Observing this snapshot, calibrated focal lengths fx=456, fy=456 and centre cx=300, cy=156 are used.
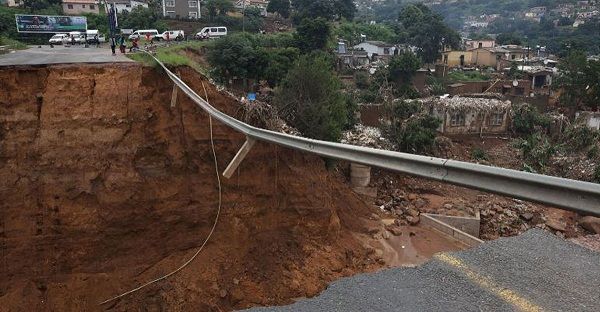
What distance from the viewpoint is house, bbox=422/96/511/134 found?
26.6 m

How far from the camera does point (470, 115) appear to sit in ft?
88.6

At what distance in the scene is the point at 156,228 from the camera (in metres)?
10.2

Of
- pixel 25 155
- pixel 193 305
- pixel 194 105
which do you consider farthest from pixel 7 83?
pixel 193 305

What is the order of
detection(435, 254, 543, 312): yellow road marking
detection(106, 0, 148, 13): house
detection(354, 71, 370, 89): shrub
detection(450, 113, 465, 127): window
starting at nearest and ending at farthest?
detection(435, 254, 543, 312): yellow road marking, detection(450, 113, 465, 127): window, detection(354, 71, 370, 89): shrub, detection(106, 0, 148, 13): house

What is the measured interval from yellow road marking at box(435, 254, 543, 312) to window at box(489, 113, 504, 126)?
18.1 meters

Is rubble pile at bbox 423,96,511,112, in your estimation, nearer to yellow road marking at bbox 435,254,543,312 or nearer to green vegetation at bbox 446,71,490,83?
yellow road marking at bbox 435,254,543,312

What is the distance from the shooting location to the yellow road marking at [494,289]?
31.9 feet

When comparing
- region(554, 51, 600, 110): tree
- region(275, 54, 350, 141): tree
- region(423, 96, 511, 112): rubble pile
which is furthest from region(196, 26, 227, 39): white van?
region(554, 51, 600, 110): tree

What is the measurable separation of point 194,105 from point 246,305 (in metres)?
4.68

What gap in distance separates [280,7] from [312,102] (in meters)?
47.9

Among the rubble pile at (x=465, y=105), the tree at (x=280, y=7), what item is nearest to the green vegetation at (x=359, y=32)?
the tree at (x=280, y=7)

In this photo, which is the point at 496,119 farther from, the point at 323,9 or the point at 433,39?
the point at 323,9

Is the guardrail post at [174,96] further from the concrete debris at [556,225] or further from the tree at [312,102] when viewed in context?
the concrete debris at [556,225]

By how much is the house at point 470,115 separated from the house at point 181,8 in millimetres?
34479
